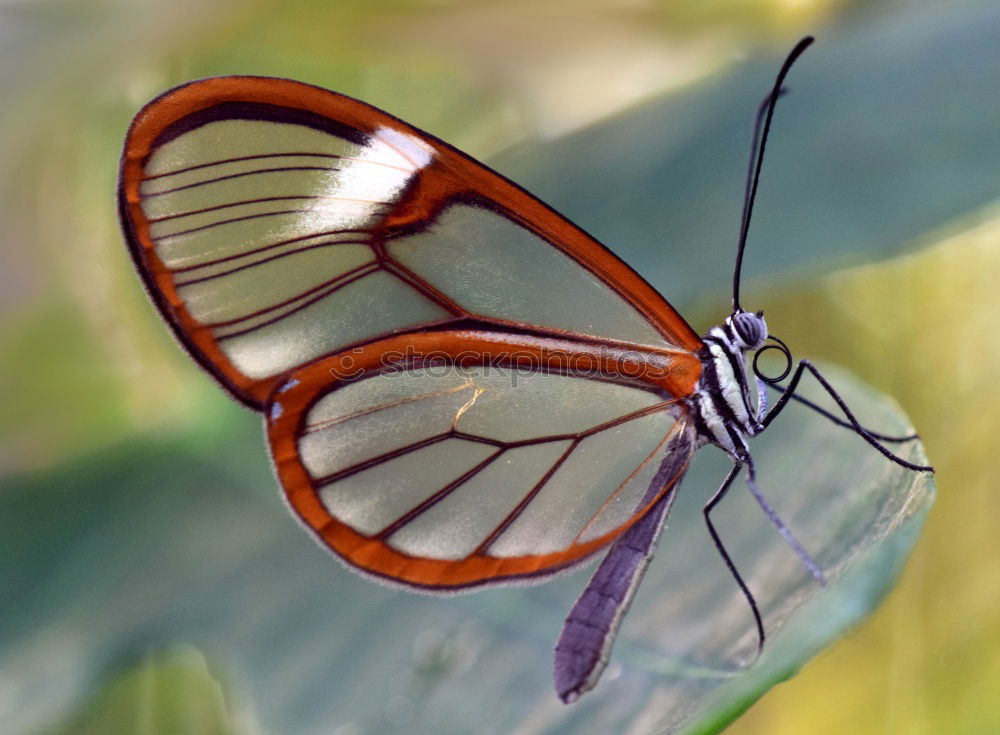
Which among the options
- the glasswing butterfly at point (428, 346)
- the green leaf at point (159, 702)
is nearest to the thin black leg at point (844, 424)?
the glasswing butterfly at point (428, 346)

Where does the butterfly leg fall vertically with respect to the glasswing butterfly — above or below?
below

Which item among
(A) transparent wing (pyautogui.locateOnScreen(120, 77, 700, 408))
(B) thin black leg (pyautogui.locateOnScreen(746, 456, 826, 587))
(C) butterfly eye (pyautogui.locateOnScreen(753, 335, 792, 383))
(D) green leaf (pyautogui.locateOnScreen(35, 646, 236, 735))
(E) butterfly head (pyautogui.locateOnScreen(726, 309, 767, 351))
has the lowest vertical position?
(B) thin black leg (pyautogui.locateOnScreen(746, 456, 826, 587))

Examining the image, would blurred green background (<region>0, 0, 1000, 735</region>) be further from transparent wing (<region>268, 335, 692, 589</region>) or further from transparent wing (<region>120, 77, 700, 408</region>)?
transparent wing (<region>120, 77, 700, 408</region>)

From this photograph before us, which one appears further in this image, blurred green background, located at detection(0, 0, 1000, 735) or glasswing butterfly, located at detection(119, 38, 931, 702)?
blurred green background, located at detection(0, 0, 1000, 735)

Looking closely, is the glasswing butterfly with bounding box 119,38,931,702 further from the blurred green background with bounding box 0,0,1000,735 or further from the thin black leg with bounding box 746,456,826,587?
the blurred green background with bounding box 0,0,1000,735

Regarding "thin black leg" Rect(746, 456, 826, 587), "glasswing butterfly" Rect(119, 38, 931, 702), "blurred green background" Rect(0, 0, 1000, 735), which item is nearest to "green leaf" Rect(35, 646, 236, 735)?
"blurred green background" Rect(0, 0, 1000, 735)

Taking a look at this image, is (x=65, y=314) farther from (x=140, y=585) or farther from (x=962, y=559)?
(x=962, y=559)

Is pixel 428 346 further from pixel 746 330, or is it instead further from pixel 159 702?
pixel 159 702
